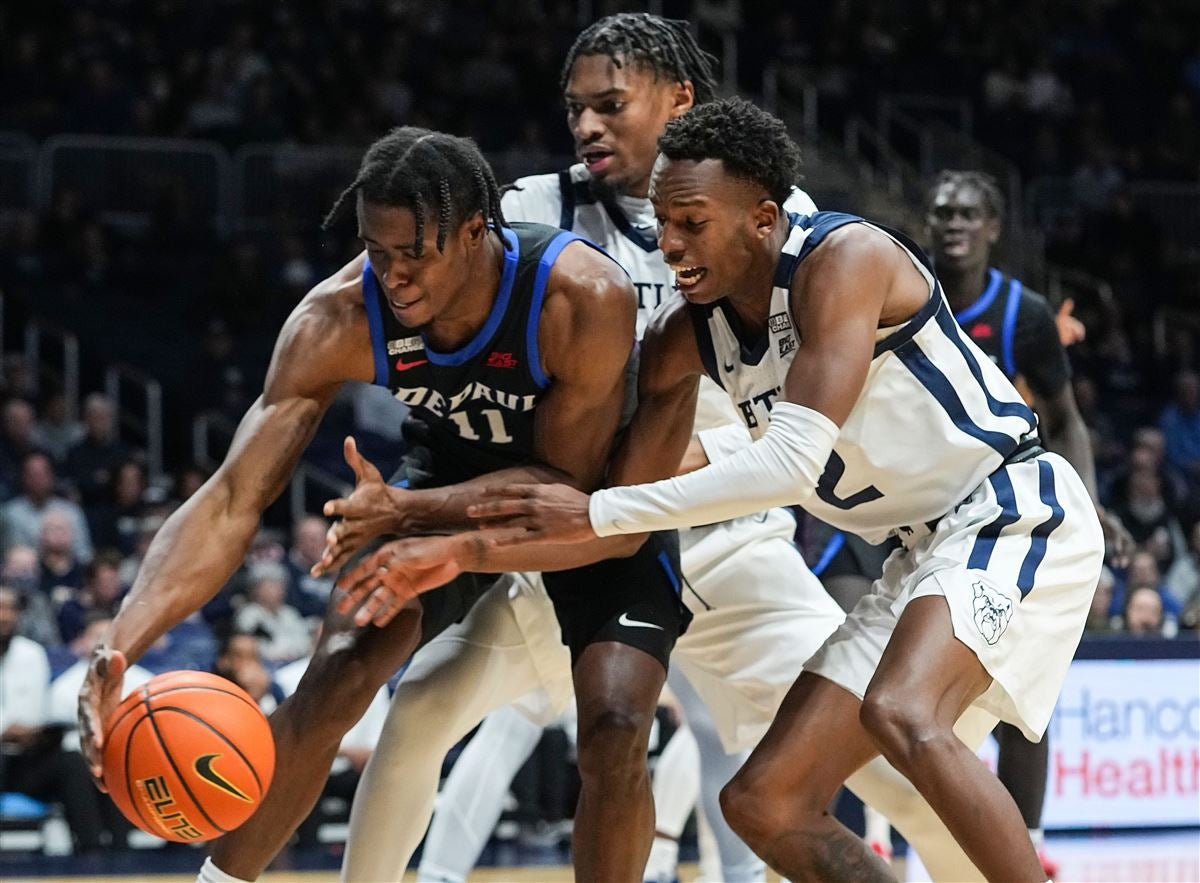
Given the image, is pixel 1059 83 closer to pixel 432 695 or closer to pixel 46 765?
pixel 46 765

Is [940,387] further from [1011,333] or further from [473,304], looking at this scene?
[1011,333]

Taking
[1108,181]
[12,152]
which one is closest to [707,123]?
[12,152]

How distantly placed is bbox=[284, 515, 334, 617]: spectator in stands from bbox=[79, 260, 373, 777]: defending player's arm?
5823 mm

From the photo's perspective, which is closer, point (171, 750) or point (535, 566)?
point (171, 750)

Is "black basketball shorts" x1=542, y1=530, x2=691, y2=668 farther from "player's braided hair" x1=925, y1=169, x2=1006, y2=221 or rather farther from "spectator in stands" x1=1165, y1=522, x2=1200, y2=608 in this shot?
"spectator in stands" x1=1165, y1=522, x2=1200, y2=608

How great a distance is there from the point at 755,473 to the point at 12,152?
11.2 meters

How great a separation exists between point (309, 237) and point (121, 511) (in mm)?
3807

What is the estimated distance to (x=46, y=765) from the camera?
856 centimetres

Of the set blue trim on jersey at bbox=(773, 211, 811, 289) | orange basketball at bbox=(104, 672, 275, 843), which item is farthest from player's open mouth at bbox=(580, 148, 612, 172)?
orange basketball at bbox=(104, 672, 275, 843)

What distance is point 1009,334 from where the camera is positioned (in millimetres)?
5832

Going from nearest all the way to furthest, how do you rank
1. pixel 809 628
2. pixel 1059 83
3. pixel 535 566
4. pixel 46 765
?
pixel 535 566 → pixel 809 628 → pixel 46 765 → pixel 1059 83

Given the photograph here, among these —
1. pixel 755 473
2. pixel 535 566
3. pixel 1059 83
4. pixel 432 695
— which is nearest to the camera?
pixel 755 473

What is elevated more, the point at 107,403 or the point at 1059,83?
the point at 1059,83

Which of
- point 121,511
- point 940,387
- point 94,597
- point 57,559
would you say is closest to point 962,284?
point 940,387
